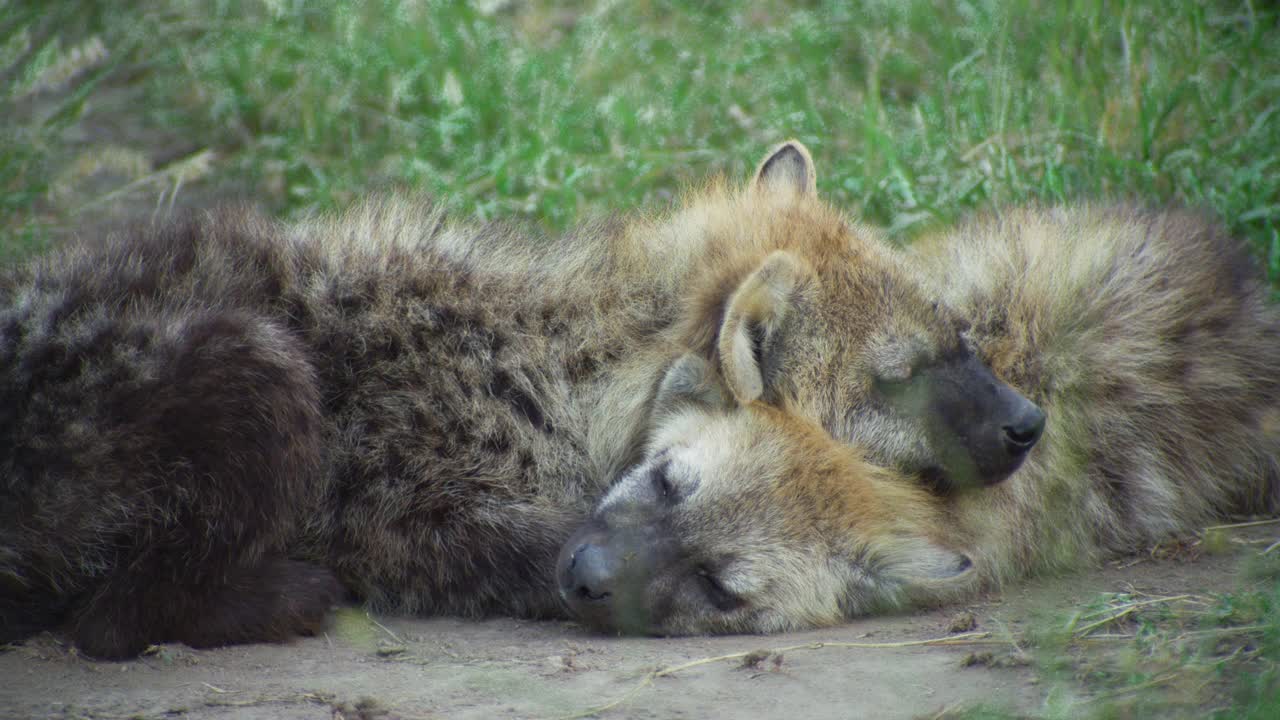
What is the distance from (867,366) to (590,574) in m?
0.84

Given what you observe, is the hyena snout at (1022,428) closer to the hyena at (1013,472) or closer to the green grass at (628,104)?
the hyena at (1013,472)

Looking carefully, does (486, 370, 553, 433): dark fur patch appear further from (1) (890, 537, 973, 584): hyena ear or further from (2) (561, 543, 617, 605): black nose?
(1) (890, 537, 973, 584): hyena ear

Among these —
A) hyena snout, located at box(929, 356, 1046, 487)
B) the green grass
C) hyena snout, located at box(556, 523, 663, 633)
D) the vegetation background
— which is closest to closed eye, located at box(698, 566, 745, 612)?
hyena snout, located at box(556, 523, 663, 633)

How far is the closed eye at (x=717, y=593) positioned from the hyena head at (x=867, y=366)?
1.39 feet

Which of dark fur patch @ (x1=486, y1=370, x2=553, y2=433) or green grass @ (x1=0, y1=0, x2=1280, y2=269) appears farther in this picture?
green grass @ (x1=0, y1=0, x2=1280, y2=269)

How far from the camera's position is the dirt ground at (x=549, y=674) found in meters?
2.40

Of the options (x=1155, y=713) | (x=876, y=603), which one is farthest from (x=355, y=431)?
(x=1155, y=713)

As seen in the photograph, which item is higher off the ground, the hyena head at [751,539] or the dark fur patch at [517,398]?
the dark fur patch at [517,398]

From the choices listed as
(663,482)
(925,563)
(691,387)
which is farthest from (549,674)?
(925,563)

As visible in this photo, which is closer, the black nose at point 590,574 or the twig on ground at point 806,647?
the twig on ground at point 806,647

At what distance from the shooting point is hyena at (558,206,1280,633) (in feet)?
9.65

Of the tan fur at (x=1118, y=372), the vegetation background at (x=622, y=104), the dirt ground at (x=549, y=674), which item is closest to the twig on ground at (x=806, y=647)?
the dirt ground at (x=549, y=674)

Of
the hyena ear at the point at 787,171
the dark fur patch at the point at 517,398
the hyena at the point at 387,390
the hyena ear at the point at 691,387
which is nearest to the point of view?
the hyena at the point at 387,390

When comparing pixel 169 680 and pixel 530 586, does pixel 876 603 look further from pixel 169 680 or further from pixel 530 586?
pixel 169 680
